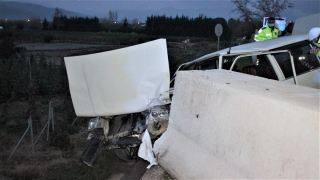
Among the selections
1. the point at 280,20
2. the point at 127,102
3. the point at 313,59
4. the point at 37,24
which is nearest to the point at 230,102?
the point at 127,102

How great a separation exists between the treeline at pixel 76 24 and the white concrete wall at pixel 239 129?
22830 millimetres

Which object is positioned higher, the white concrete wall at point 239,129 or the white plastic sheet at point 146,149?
the white concrete wall at point 239,129

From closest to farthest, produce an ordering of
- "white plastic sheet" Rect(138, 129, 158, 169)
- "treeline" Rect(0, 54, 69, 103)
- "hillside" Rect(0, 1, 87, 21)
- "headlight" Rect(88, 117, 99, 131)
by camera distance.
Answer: "white plastic sheet" Rect(138, 129, 158, 169) → "headlight" Rect(88, 117, 99, 131) → "treeline" Rect(0, 54, 69, 103) → "hillside" Rect(0, 1, 87, 21)

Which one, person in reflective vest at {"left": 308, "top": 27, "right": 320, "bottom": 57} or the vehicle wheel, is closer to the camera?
the vehicle wheel

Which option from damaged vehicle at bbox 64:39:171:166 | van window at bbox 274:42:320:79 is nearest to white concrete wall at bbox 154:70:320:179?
damaged vehicle at bbox 64:39:171:166

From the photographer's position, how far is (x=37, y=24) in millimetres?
25703

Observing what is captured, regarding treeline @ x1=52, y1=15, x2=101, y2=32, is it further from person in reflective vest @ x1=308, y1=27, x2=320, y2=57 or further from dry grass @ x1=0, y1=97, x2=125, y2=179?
person in reflective vest @ x1=308, y1=27, x2=320, y2=57

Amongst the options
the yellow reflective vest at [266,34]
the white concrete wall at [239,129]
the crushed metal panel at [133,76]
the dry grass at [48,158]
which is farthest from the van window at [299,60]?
the dry grass at [48,158]

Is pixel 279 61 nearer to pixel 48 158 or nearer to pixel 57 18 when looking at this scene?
pixel 48 158

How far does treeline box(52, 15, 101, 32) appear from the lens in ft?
84.1

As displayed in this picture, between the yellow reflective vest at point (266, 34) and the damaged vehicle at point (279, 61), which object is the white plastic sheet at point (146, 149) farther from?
the yellow reflective vest at point (266, 34)

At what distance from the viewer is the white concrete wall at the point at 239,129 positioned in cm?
205

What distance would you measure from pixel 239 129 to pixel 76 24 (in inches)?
1027

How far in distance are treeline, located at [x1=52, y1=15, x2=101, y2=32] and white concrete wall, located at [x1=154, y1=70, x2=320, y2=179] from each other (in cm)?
2283
